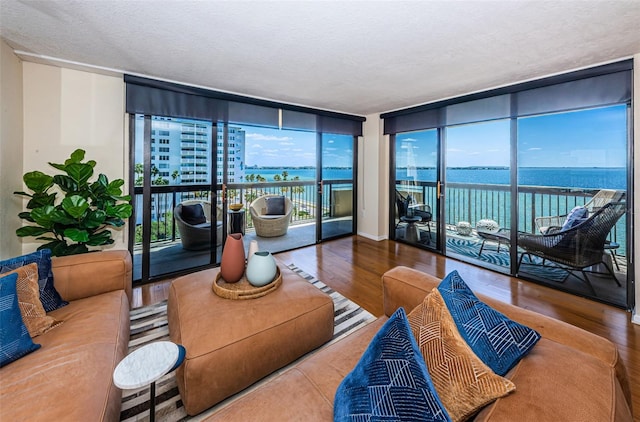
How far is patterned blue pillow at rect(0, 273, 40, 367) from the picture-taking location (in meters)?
1.16

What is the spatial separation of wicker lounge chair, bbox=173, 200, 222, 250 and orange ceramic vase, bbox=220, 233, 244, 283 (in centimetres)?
170

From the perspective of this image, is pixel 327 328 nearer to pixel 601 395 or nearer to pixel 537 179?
pixel 601 395

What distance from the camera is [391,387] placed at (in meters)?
0.74

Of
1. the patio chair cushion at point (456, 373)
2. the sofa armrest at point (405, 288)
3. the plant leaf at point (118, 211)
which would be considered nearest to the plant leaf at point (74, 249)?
the plant leaf at point (118, 211)

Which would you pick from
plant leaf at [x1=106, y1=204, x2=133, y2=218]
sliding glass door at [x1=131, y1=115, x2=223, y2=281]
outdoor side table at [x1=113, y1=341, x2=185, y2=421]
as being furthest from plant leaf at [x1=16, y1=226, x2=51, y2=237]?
outdoor side table at [x1=113, y1=341, x2=185, y2=421]

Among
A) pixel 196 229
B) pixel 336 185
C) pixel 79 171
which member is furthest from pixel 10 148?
pixel 336 185

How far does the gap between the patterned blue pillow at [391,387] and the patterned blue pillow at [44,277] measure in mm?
1819

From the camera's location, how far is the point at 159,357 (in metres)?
0.97

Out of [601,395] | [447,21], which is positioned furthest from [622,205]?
[601,395]

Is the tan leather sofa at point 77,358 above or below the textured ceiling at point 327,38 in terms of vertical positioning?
below

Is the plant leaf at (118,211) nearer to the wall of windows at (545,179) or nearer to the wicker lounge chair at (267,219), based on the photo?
the wicker lounge chair at (267,219)

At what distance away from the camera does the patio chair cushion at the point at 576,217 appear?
2727 millimetres

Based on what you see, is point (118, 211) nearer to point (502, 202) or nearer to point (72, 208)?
point (72, 208)

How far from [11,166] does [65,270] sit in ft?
4.14
